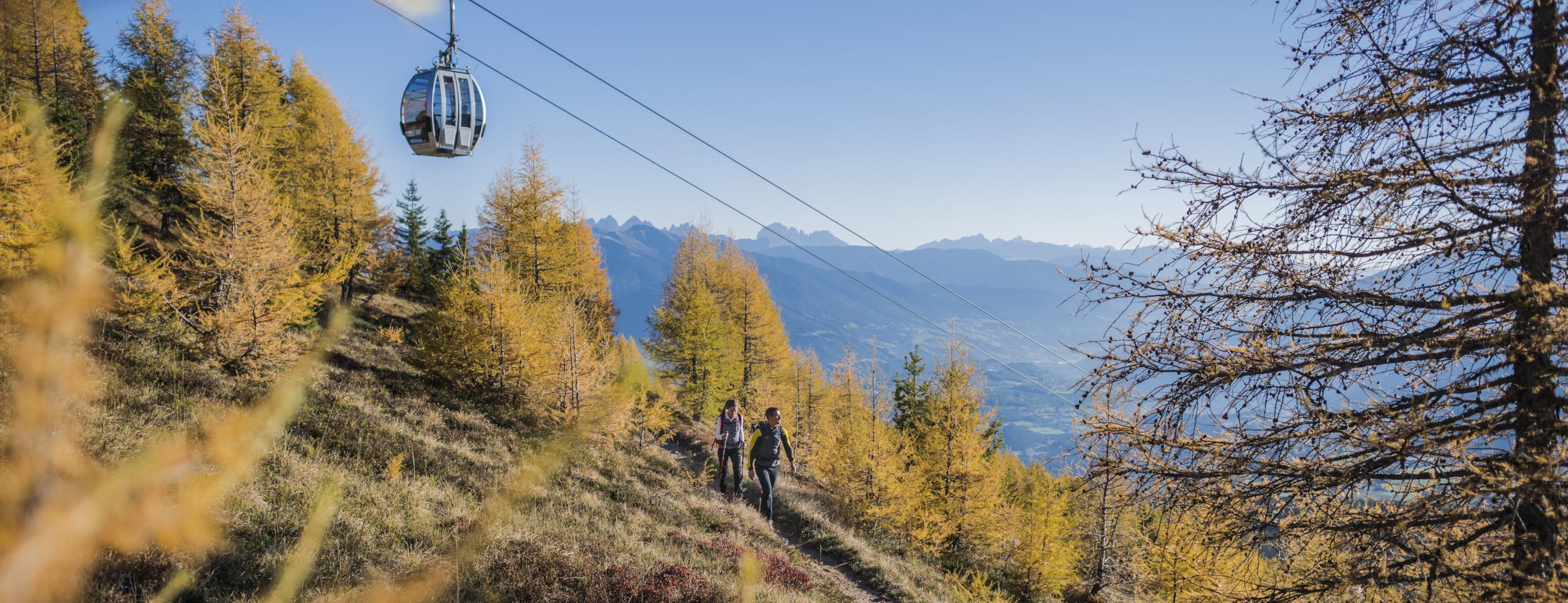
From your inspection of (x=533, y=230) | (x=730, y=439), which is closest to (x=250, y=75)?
(x=533, y=230)

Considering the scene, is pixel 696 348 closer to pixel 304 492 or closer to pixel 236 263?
pixel 236 263

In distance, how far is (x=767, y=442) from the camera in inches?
460

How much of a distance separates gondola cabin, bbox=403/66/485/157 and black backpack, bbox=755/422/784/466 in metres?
6.61

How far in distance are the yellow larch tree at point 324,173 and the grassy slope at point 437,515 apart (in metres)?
13.9

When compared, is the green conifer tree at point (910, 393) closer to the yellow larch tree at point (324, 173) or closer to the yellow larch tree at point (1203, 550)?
the yellow larch tree at point (1203, 550)

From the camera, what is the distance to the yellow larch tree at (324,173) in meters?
24.7

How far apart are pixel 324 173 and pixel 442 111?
21429 mm

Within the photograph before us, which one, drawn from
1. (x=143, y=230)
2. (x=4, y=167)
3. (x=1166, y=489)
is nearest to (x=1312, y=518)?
(x=1166, y=489)

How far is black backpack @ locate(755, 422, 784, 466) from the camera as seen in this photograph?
38.2 feet

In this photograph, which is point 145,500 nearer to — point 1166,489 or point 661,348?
point 1166,489

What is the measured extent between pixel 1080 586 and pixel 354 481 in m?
22.4

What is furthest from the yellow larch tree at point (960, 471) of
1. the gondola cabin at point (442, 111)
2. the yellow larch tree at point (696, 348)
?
the gondola cabin at point (442, 111)

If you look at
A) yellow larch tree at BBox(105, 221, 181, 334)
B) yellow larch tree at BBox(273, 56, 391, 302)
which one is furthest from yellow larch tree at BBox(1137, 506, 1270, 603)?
yellow larch tree at BBox(273, 56, 391, 302)

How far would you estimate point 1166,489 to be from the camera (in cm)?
506
